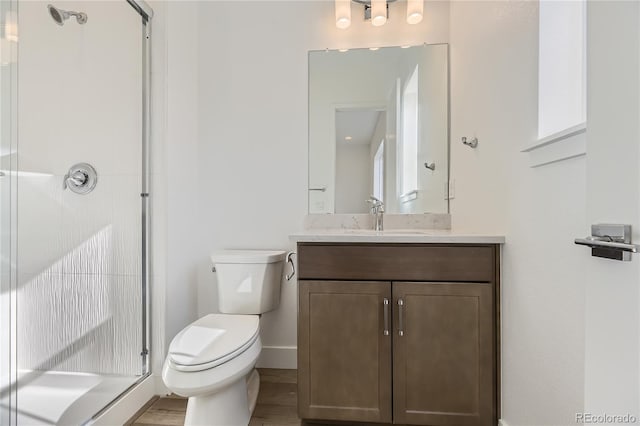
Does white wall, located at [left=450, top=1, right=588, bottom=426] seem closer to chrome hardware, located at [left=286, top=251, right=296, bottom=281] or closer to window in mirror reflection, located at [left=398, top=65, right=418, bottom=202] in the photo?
window in mirror reflection, located at [left=398, top=65, right=418, bottom=202]

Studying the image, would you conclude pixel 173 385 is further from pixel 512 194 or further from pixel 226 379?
pixel 512 194

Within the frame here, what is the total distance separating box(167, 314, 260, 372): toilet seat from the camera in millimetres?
1255

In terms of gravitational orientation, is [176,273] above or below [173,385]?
above

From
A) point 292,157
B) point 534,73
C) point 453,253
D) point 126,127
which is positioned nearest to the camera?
point 534,73

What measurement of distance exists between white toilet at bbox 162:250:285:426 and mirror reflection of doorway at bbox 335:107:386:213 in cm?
57

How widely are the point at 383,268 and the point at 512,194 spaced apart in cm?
57

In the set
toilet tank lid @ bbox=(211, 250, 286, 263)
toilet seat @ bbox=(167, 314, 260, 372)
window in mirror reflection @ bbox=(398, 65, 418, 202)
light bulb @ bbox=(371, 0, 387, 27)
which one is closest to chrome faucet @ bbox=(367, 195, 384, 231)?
window in mirror reflection @ bbox=(398, 65, 418, 202)

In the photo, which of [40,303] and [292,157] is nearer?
[40,303]

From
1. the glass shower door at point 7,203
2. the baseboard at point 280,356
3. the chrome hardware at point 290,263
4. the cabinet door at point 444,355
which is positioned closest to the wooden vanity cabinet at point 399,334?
the cabinet door at point 444,355

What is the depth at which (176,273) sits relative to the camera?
1.86m

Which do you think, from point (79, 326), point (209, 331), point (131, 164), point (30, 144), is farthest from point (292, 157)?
point (79, 326)

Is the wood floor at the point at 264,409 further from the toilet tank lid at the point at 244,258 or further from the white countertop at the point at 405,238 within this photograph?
the white countertop at the point at 405,238

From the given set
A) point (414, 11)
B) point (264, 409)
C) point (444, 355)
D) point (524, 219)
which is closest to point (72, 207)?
point (264, 409)

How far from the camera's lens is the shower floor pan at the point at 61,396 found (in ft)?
4.00
